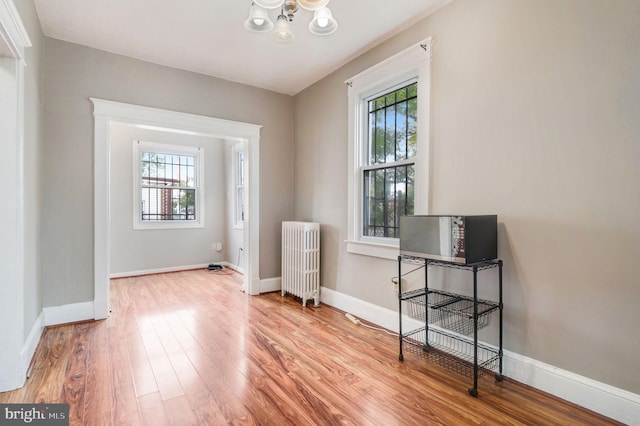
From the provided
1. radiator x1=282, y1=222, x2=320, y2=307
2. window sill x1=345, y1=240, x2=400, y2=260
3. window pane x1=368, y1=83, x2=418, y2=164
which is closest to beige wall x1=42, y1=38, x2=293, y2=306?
radiator x1=282, y1=222, x2=320, y2=307

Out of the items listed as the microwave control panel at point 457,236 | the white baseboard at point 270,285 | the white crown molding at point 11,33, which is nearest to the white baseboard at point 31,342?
the white crown molding at point 11,33

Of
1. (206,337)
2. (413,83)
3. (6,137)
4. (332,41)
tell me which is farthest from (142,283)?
(413,83)

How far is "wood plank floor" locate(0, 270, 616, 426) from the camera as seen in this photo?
5.38ft

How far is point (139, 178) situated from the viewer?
201 inches

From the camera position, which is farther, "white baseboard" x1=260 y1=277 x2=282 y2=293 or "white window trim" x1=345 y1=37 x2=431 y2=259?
"white baseboard" x1=260 y1=277 x2=282 y2=293

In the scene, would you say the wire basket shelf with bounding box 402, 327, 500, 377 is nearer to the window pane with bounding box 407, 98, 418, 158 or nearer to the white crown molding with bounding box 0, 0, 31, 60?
the window pane with bounding box 407, 98, 418, 158

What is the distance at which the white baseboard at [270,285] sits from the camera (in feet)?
13.3

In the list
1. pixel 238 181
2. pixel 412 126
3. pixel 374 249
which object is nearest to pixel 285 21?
pixel 412 126

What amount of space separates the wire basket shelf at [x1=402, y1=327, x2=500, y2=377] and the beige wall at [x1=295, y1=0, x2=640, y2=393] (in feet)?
0.73

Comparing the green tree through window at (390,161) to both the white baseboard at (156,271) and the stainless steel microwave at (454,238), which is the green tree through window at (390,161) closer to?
the stainless steel microwave at (454,238)

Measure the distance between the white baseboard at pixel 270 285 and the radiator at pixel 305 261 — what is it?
0.41 meters

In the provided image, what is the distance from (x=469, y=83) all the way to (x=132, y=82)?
3238mm

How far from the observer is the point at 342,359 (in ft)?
7.44

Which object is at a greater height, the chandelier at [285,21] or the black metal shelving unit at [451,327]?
the chandelier at [285,21]
